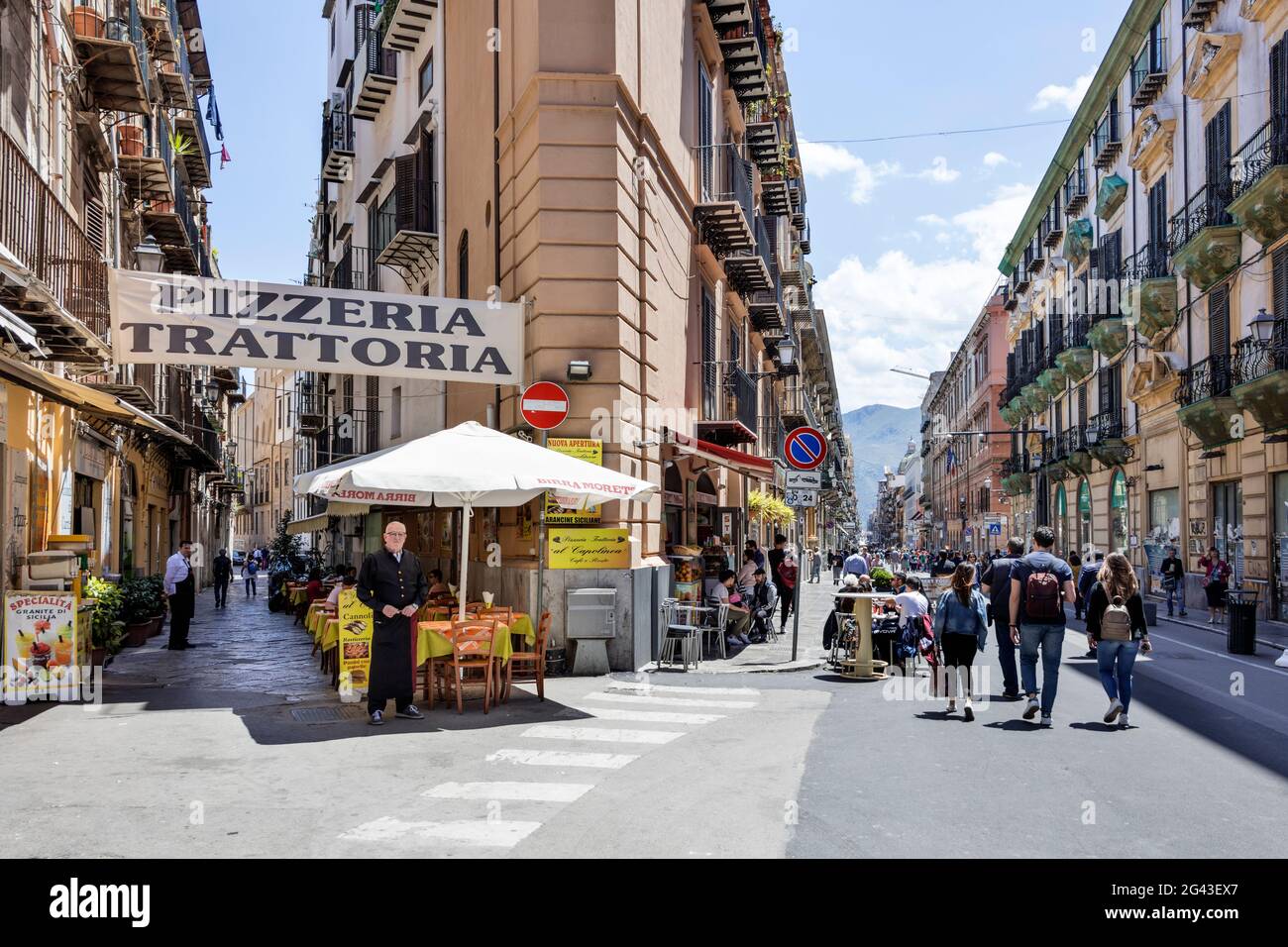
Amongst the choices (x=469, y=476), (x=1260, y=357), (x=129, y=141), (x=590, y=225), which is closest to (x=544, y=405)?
(x=590, y=225)

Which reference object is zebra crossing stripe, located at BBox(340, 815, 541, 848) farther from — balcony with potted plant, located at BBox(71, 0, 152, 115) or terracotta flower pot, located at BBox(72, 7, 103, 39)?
terracotta flower pot, located at BBox(72, 7, 103, 39)

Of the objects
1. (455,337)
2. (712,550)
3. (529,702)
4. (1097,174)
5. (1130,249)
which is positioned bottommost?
(529,702)

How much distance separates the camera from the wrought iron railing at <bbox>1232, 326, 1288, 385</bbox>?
68.2 feet

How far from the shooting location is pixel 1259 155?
22.0 m

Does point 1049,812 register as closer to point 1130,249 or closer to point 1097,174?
point 1130,249

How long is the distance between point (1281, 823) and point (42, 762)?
811cm

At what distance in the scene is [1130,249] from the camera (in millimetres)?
32406

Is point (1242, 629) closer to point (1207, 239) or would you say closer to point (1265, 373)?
point (1265, 373)

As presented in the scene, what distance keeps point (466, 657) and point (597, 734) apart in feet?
6.96

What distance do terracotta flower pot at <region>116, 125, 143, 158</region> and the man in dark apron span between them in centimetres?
1459

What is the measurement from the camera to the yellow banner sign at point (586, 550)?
512 inches
